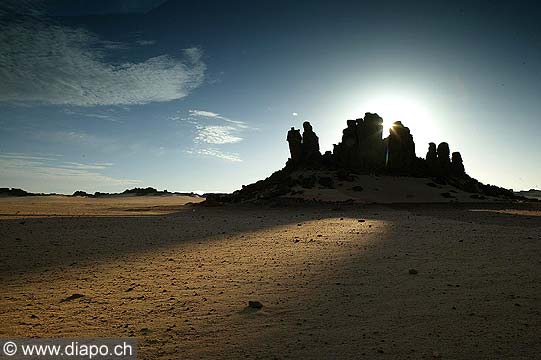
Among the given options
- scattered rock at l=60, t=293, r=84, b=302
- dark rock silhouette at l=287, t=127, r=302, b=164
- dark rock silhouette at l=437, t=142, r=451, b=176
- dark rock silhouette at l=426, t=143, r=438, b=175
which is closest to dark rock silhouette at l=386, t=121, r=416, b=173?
dark rock silhouette at l=426, t=143, r=438, b=175

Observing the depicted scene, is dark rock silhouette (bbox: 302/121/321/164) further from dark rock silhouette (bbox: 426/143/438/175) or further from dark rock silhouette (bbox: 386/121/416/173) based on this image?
dark rock silhouette (bbox: 426/143/438/175)

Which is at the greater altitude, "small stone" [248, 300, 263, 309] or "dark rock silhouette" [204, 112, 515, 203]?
"dark rock silhouette" [204, 112, 515, 203]

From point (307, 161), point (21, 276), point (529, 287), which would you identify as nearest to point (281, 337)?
point (529, 287)

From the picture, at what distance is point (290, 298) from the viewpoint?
21.2 ft

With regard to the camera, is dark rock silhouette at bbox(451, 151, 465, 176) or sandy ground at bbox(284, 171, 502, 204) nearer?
sandy ground at bbox(284, 171, 502, 204)

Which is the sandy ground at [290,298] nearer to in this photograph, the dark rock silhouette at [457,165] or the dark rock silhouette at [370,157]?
the dark rock silhouette at [370,157]
